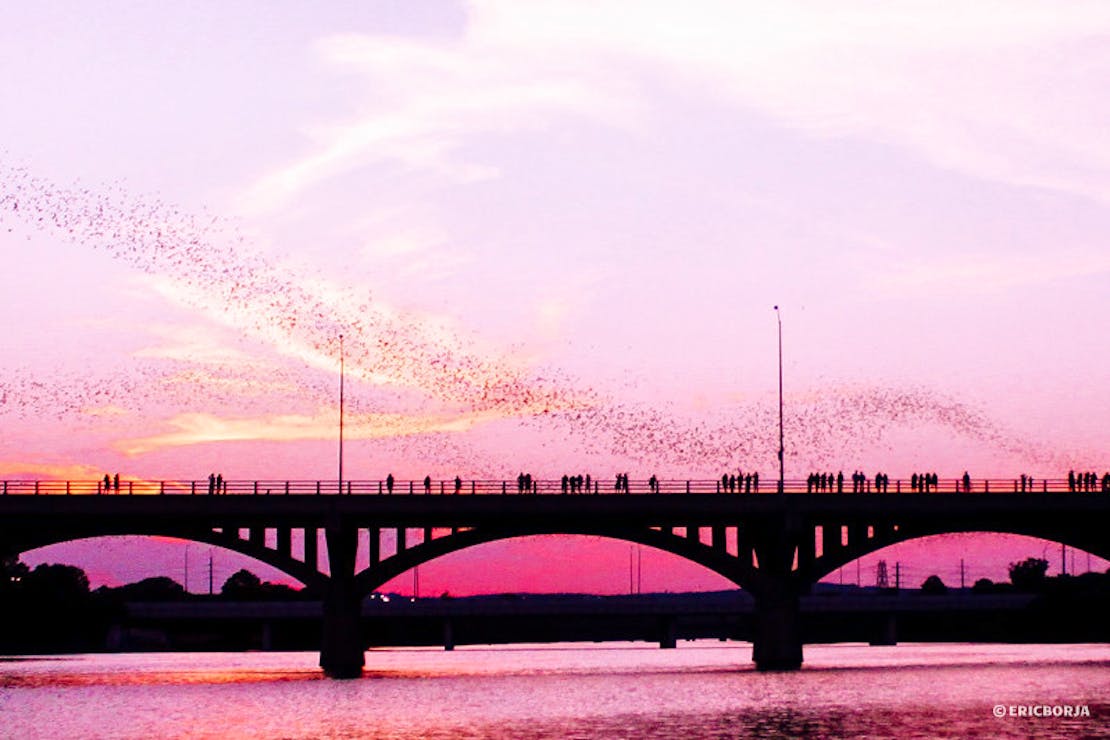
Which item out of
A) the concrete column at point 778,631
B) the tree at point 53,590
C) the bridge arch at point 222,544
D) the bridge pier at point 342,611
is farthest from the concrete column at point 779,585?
the tree at point 53,590

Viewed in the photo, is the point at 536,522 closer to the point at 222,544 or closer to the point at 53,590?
the point at 222,544

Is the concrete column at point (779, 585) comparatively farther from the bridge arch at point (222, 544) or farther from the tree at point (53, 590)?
the tree at point (53, 590)

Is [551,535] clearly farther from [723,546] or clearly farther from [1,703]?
[1,703]

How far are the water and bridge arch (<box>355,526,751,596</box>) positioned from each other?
20.6 feet

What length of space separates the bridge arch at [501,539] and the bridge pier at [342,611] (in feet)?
3.26

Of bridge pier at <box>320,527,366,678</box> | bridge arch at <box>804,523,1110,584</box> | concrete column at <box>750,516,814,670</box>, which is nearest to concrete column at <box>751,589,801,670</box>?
concrete column at <box>750,516,814,670</box>

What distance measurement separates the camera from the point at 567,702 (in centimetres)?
8881

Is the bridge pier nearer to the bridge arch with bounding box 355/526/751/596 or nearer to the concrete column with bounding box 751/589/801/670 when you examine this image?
the bridge arch with bounding box 355/526/751/596

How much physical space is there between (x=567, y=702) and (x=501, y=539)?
2845 centimetres

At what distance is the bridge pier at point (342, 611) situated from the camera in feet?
374

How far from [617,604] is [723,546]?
7714cm

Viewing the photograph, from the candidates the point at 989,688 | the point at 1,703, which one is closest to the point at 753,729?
the point at 989,688

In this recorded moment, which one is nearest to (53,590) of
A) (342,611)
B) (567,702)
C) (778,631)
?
(342,611)

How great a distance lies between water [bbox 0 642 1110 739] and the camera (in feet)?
228
